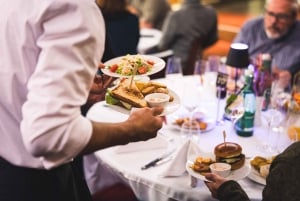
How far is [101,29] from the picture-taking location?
1127 mm

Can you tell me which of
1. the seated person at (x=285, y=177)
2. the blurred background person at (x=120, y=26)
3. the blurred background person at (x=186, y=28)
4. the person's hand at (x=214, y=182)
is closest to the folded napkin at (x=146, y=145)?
the person's hand at (x=214, y=182)

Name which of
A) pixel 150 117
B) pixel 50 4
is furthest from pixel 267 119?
pixel 50 4

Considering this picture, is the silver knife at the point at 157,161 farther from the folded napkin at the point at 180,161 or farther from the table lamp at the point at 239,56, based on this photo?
the table lamp at the point at 239,56

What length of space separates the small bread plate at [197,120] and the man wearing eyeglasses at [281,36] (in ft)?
3.29

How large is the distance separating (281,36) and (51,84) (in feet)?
8.29

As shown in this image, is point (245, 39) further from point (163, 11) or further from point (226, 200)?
point (226, 200)

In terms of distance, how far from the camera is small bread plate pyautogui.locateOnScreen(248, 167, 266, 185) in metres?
1.78

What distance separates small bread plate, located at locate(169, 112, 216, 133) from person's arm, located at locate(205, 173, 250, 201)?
537mm

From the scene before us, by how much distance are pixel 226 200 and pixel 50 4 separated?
0.92 meters

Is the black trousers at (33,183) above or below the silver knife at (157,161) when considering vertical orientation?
above

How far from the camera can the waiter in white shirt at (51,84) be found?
3.43ft

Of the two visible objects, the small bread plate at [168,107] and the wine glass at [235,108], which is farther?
the wine glass at [235,108]

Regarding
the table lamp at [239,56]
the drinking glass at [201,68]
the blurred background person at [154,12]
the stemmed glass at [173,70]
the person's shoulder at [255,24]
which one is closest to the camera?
the table lamp at [239,56]

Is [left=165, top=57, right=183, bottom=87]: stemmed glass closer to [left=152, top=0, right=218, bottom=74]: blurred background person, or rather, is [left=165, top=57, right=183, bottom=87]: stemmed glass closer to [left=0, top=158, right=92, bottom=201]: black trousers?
[left=152, top=0, right=218, bottom=74]: blurred background person
